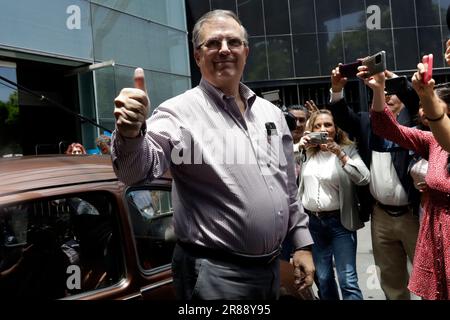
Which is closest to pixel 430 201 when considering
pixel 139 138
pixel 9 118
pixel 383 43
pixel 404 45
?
pixel 139 138

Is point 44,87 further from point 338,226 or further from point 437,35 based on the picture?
point 437,35

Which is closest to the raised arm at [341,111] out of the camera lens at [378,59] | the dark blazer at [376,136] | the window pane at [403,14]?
the dark blazer at [376,136]

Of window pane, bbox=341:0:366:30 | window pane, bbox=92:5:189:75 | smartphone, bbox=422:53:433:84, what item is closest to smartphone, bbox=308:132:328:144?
smartphone, bbox=422:53:433:84

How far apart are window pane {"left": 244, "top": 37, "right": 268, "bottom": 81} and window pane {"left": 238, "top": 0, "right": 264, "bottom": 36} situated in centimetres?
32

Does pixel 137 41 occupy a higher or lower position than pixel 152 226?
higher

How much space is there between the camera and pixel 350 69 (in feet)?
8.88

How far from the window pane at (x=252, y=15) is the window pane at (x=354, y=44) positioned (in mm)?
3004

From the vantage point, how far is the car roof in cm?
193

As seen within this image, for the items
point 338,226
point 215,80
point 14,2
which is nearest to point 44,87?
point 14,2

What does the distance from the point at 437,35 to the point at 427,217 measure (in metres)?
16.6

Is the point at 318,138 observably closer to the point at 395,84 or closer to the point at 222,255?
the point at 395,84

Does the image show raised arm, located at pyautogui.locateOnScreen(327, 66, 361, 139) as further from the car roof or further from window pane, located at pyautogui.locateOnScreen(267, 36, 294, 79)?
window pane, located at pyautogui.locateOnScreen(267, 36, 294, 79)

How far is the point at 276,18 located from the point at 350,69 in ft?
49.9

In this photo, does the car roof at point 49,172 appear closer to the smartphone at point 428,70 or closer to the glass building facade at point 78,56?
the smartphone at point 428,70
